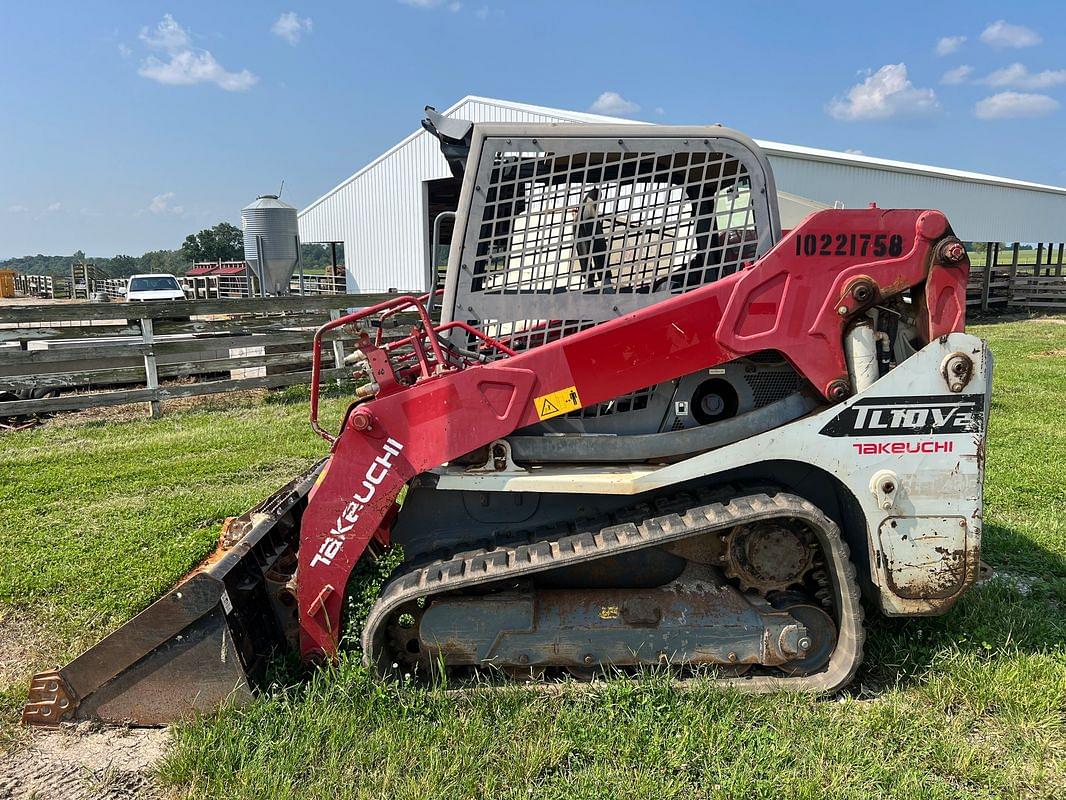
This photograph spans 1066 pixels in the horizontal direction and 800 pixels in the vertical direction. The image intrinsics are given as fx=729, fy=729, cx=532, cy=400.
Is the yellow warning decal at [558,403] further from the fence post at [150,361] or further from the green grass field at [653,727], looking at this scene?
the fence post at [150,361]

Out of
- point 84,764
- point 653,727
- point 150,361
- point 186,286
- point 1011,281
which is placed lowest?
point 84,764

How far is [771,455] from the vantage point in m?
3.18

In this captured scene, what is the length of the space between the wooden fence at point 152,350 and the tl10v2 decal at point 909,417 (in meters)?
7.62

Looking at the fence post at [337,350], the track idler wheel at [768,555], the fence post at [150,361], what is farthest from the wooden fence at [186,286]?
the track idler wheel at [768,555]

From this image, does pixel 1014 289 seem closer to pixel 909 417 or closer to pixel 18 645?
pixel 909 417

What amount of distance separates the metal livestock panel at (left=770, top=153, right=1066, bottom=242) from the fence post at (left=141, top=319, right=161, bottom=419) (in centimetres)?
1494

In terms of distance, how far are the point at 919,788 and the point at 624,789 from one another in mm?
1101

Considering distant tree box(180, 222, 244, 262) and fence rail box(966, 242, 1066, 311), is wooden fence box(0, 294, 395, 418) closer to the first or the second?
fence rail box(966, 242, 1066, 311)

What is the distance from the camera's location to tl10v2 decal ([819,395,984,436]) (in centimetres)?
313

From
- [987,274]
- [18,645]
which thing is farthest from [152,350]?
[987,274]

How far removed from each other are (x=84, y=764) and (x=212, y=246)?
8747cm

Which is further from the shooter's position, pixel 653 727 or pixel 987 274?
pixel 987 274

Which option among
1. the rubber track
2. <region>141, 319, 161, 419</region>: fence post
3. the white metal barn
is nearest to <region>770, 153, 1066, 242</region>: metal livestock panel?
the white metal barn

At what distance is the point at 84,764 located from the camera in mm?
3020
